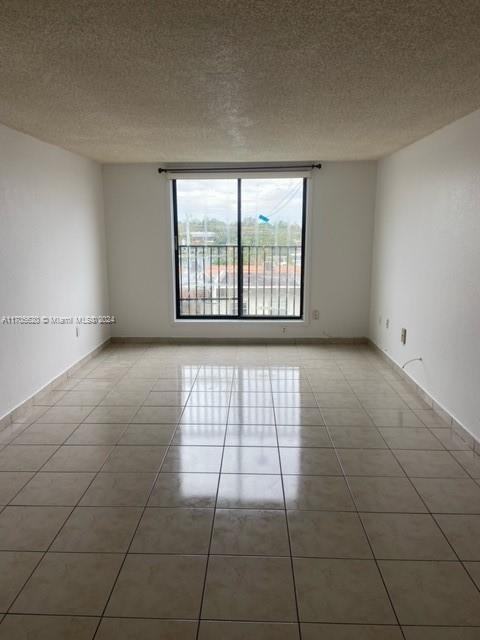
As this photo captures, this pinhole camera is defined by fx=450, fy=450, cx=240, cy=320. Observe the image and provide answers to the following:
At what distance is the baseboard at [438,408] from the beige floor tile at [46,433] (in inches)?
101

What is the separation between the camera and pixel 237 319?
18.2 feet

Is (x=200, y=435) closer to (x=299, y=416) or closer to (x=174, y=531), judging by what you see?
(x=299, y=416)

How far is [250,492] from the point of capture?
7.66ft

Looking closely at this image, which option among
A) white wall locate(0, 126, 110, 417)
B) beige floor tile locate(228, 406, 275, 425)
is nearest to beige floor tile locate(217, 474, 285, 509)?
beige floor tile locate(228, 406, 275, 425)

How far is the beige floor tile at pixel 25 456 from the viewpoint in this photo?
260 cm

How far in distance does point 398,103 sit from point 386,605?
2502 millimetres

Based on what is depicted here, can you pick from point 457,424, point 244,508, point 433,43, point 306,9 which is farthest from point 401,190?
point 244,508

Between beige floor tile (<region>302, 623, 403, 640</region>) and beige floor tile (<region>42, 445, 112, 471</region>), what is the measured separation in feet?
4.91

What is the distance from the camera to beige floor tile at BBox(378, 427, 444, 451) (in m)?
2.84

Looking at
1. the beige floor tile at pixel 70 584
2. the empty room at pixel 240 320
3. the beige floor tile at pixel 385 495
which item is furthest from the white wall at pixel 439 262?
the beige floor tile at pixel 70 584

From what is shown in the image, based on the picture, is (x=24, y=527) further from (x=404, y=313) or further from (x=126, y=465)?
(x=404, y=313)

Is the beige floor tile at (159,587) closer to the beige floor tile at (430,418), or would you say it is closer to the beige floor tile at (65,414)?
the beige floor tile at (65,414)

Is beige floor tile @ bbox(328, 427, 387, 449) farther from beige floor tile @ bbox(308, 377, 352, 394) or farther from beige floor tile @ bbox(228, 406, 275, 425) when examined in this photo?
beige floor tile @ bbox(308, 377, 352, 394)

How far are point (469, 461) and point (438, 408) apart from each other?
68cm
